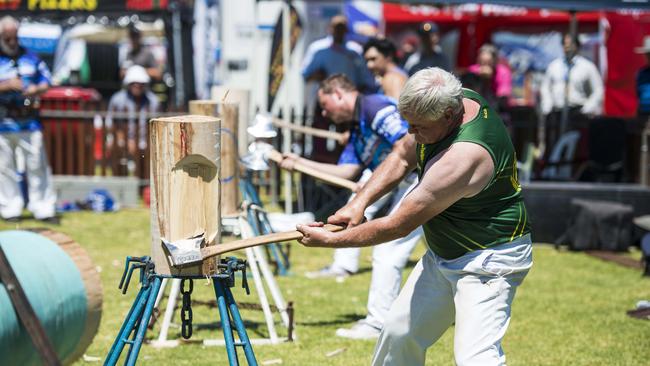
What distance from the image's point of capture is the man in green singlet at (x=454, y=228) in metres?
4.30

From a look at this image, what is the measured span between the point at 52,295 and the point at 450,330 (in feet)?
10.2

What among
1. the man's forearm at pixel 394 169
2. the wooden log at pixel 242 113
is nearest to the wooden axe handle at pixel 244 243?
the man's forearm at pixel 394 169

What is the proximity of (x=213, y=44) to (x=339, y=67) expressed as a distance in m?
8.92

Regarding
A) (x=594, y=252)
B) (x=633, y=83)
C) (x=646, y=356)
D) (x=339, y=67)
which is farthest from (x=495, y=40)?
(x=646, y=356)

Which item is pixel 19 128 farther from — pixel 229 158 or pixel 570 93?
pixel 570 93

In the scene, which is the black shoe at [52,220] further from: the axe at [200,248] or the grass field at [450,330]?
the axe at [200,248]

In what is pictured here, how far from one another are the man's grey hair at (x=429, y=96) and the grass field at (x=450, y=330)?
245 cm

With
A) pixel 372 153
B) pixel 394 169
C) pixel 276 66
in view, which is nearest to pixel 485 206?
pixel 394 169

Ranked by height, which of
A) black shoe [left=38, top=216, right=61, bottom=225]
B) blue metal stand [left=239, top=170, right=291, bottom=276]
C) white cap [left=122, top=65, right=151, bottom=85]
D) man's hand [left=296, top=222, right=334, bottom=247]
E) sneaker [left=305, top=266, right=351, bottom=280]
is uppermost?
white cap [left=122, top=65, right=151, bottom=85]

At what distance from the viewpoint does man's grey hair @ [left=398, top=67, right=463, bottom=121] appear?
4.25 meters

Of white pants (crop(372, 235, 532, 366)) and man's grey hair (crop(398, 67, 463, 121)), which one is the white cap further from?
man's grey hair (crop(398, 67, 463, 121))

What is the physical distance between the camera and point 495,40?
22.2 meters

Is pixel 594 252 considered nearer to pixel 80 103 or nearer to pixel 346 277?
pixel 346 277

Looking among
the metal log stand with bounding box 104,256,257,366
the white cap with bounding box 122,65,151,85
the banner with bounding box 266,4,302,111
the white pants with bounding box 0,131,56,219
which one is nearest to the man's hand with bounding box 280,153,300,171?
the metal log stand with bounding box 104,256,257,366
